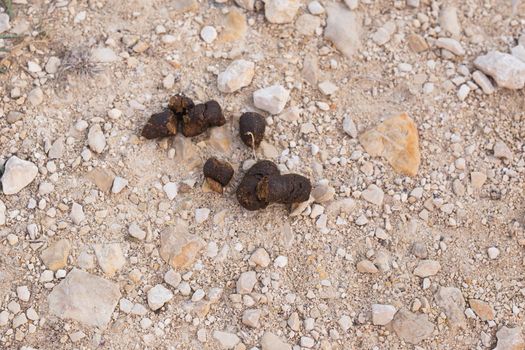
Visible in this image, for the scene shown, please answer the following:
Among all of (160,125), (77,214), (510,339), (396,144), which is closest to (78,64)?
(160,125)

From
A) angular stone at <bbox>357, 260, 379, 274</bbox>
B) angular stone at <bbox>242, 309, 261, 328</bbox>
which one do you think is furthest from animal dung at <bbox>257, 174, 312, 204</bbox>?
angular stone at <bbox>242, 309, 261, 328</bbox>

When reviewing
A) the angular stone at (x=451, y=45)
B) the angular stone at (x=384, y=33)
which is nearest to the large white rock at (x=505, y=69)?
the angular stone at (x=451, y=45)

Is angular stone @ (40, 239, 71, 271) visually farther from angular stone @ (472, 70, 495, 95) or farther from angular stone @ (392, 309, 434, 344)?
angular stone @ (472, 70, 495, 95)

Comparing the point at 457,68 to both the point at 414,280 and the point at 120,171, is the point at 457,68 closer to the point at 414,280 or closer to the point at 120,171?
the point at 414,280

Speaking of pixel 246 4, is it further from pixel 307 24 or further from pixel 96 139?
pixel 96 139

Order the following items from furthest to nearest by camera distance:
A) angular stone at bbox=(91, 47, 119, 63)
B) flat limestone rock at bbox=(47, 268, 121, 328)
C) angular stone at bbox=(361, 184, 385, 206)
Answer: angular stone at bbox=(91, 47, 119, 63), angular stone at bbox=(361, 184, 385, 206), flat limestone rock at bbox=(47, 268, 121, 328)

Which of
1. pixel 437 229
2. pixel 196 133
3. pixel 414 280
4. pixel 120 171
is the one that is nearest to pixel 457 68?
pixel 437 229
